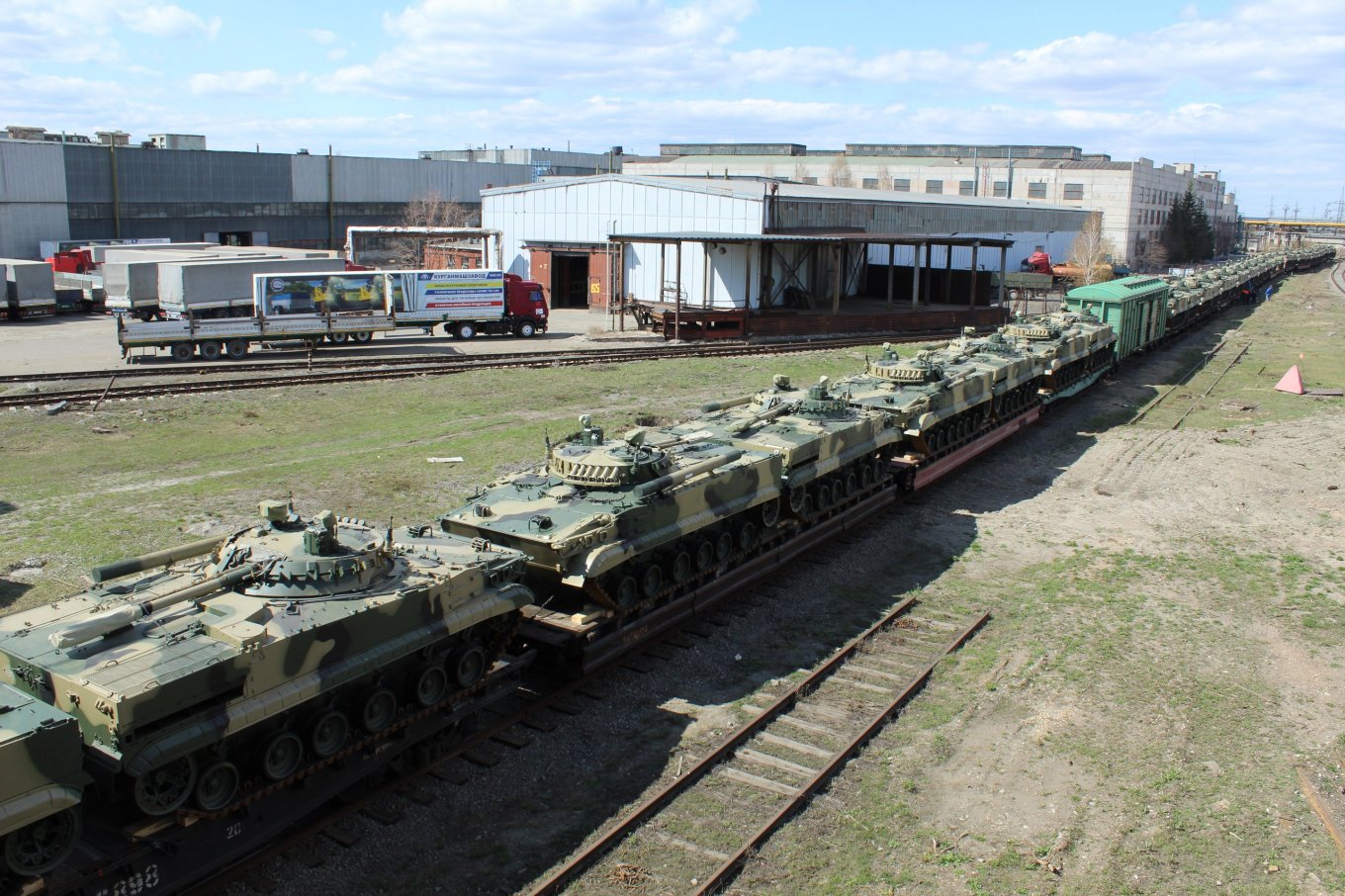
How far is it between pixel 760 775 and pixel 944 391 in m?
12.9

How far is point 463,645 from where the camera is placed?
1111cm

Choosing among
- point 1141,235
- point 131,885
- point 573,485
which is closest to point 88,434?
point 573,485

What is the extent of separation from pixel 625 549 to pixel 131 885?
609 cm

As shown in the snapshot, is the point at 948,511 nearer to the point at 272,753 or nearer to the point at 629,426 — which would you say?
the point at 629,426

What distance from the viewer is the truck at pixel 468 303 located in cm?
3866

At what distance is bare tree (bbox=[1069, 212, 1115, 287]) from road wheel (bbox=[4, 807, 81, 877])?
61.9 m

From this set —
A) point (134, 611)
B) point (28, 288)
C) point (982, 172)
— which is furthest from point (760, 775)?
point (982, 172)

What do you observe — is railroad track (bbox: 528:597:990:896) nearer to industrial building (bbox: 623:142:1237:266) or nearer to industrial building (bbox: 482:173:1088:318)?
industrial building (bbox: 482:173:1088:318)

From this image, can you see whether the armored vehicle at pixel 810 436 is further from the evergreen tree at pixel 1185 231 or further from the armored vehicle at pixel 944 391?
the evergreen tree at pixel 1185 231

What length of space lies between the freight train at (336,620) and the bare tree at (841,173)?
78.7 m

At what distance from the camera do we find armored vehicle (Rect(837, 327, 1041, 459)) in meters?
20.8

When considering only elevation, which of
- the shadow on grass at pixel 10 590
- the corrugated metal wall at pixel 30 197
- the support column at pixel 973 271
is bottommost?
the shadow on grass at pixel 10 590

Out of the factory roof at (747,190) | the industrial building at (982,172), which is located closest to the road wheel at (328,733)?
the factory roof at (747,190)

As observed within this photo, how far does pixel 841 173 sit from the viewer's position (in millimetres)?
92625
